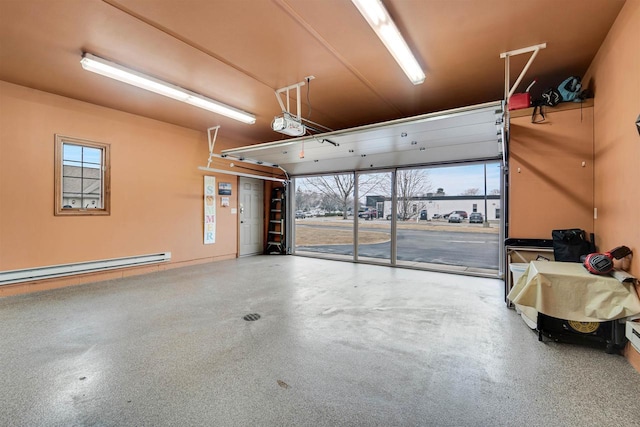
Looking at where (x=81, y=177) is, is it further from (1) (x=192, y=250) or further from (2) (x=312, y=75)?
(2) (x=312, y=75)

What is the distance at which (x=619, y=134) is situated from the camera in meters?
2.56

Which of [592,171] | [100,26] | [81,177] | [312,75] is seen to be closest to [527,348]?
[592,171]

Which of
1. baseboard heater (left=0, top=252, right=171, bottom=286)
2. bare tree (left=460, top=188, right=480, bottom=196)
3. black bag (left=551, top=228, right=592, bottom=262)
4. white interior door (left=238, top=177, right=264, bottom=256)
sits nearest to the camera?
A: black bag (left=551, top=228, right=592, bottom=262)

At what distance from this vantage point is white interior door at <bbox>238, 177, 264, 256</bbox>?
24.9 feet

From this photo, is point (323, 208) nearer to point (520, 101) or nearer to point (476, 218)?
point (476, 218)

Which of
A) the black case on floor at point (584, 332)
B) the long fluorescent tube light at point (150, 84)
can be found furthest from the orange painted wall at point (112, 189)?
the black case on floor at point (584, 332)

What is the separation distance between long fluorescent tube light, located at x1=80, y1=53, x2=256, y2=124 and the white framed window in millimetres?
1872

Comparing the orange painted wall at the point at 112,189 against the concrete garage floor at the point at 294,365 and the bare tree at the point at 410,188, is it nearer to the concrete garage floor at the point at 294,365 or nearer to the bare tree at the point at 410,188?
the concrete garage floor at the point at 294,365

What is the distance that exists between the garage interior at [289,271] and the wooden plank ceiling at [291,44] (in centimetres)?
2

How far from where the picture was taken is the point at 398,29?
2.67 meters

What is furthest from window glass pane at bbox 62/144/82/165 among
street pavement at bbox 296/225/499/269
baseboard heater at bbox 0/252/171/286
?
street pavement at bbox 296/225/499/269

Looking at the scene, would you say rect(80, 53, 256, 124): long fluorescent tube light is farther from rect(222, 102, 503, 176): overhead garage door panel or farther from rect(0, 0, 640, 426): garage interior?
rect(222, 102, 503, 176): overhead garage door panel

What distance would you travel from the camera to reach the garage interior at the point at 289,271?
1959mm

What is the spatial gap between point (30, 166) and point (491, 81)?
6.86 meters
